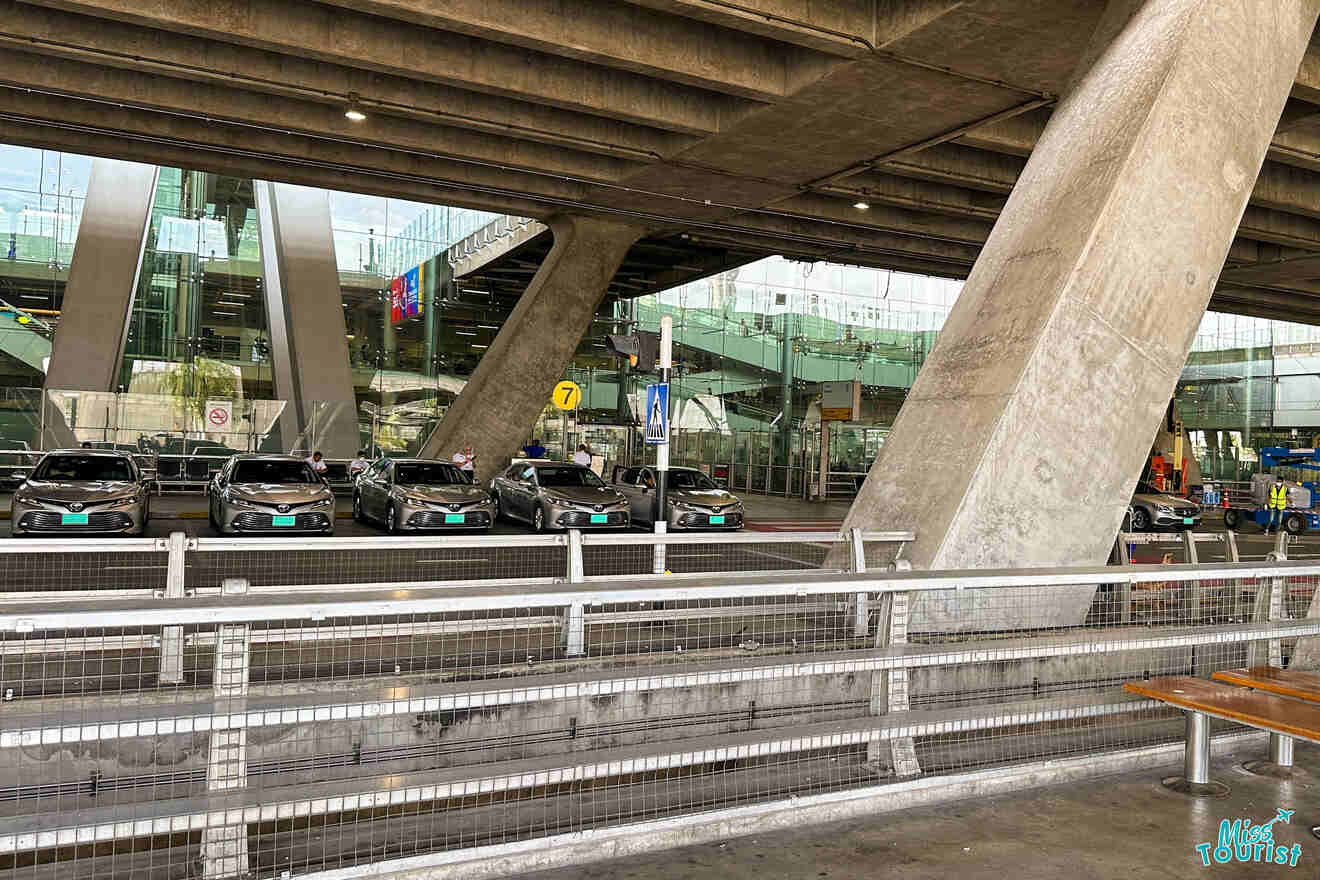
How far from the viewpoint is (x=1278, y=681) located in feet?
18.9

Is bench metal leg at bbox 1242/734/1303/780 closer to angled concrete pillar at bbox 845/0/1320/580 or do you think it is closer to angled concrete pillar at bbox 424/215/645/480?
angled concrete pillar at bbox 845/0/1320/580

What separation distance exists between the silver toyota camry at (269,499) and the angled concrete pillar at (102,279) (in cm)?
1616

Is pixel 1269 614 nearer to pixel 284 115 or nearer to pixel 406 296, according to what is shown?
pixel 284 115

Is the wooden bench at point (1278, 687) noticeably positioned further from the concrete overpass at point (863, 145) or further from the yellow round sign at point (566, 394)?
the yellow round sign at point (566, 394)

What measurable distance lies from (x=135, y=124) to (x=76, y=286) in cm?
1336

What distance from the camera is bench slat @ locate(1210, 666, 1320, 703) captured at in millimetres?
5523

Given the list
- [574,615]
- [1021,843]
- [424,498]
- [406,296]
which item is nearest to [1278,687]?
[1021,843]

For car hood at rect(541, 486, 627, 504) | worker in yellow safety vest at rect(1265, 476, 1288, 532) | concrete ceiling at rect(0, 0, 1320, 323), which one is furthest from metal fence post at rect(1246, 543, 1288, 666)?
worker in yellow safety vest at rect(1265, 476, 1288, 532)

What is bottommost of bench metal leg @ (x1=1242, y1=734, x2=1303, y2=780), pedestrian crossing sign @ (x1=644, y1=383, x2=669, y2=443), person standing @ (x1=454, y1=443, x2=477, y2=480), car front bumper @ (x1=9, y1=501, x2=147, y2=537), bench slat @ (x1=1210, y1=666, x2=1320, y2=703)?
bench metal leg @ (x1=1242, y1=734, x2=1303, y2=780)

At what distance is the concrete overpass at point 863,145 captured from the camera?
28.9 feet

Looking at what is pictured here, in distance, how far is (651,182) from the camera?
23.1 metres

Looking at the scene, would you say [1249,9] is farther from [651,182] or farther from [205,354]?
[205,354]

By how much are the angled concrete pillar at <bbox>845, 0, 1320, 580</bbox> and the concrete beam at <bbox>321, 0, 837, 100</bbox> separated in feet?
25.8

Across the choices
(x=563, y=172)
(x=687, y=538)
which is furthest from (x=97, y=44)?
(x=687, y=538)
